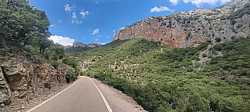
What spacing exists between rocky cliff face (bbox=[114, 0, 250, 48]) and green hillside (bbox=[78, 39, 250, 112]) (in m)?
10.5

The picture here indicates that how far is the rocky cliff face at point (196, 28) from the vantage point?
11169 centimetres

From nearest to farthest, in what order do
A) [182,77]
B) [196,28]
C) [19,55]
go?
[19,55]
[182,77]
[196,28]

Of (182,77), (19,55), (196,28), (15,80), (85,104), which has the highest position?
(196,28)

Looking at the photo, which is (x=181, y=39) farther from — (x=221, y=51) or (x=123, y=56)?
(x=221, y=51)

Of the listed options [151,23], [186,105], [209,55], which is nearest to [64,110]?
[186,105]

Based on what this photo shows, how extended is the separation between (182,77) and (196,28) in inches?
2877

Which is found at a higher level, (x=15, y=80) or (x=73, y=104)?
(x=15, y=80)

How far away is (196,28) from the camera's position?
13812cm

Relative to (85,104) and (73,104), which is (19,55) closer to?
(73,104)

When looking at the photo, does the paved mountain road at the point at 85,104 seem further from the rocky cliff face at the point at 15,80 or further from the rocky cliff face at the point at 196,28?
the rocky cliff face at the point at 196,28

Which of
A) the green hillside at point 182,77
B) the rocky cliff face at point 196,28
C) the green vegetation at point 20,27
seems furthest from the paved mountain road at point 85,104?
the rocky cliff face at point 196,28

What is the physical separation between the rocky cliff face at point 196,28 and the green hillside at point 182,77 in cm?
1047

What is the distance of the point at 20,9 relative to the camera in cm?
2194

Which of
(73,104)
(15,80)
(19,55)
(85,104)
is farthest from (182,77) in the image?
(15,80)
